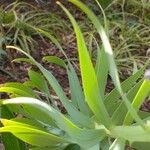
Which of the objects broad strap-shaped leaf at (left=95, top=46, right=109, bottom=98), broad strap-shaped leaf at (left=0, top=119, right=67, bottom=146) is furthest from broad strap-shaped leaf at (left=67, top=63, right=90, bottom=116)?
broad strap-shaped leaf at (left=0, top=119, right=67, bottom=146)

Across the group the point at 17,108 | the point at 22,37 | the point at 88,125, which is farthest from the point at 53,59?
the point at 22,37

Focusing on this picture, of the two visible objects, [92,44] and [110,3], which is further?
[110,3]

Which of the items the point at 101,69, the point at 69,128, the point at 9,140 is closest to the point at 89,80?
the point at 69,128

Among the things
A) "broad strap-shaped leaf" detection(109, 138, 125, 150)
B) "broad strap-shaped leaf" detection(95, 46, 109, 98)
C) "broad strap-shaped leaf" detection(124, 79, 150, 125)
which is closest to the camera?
"broad strap-shaped leaf" detection(124, 79, 150, 125)

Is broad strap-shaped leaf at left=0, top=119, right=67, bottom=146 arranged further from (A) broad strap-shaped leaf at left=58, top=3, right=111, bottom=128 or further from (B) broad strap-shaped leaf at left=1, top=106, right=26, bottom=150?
(B) broad strap-shaped leaf at left=1, top=106, right=26, bottom=150

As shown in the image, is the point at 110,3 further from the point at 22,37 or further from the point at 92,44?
the point at 22,37

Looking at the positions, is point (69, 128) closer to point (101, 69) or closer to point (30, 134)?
point (30, 134)

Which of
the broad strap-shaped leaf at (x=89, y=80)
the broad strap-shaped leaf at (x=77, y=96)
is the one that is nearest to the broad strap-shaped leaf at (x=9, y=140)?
the broad strap-shaped leaf at (x=77, y=96)
